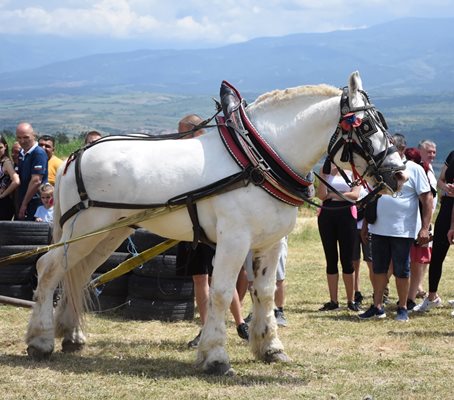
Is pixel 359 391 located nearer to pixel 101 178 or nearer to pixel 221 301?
pixel 221 301

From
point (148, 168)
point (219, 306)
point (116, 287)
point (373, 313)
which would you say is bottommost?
point (373, 313)

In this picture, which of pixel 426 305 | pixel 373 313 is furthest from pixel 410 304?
pixel 373 313

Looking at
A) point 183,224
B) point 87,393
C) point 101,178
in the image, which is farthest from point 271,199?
point 87,393

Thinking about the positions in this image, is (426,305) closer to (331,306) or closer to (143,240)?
(331,306)

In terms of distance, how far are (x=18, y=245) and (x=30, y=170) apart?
3.69 ft

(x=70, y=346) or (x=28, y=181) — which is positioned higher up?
(x=28, y=181)

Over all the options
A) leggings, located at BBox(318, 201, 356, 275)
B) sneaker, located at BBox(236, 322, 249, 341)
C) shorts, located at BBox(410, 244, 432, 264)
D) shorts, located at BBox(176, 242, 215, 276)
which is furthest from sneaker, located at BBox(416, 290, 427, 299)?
shorts, located at BBox(176, 242, 215, 276)

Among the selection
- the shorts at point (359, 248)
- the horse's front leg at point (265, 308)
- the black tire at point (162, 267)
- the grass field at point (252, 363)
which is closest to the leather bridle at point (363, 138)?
the horse's front leg at point (265, 308)

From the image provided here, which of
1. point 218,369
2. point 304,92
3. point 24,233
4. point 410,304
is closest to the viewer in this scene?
point 218,369

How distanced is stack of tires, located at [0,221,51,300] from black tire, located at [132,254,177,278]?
4.79 ft

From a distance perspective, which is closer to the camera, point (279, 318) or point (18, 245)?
point (279, 318)

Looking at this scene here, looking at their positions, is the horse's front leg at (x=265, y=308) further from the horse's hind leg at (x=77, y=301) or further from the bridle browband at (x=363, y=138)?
the horse's hind leg at (x=77, y=301)

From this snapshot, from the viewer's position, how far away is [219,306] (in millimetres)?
7559

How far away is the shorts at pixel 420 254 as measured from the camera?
11719mm
